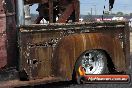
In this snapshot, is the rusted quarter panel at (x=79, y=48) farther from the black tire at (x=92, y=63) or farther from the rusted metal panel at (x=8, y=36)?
the rusted metal panel at (x=8, y=36)

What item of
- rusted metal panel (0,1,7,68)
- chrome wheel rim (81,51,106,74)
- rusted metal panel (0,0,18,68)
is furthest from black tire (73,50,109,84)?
rusted metal panel (0,1,7,68)

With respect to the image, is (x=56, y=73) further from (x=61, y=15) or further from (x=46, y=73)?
(x=61, y=15)

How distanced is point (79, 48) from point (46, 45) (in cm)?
75

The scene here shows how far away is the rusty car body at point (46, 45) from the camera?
7379 mm

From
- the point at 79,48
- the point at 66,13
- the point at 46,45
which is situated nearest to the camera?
the point at 46,45

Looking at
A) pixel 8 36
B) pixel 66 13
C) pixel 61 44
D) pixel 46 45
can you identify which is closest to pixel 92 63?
pixel 61 44

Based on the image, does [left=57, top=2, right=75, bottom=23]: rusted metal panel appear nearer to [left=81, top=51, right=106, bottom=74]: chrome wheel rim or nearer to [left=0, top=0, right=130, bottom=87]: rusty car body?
[left=0, top=0, right=130, bottom=87]: rusty car body

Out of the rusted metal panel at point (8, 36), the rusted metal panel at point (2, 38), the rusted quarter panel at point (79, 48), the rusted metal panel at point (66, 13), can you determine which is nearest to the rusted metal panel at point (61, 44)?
the rusted quarter panel at point (79, 48)

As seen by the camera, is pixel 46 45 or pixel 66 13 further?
pixel 66 13

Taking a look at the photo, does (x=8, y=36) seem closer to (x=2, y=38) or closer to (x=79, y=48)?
(x=2, y=38)

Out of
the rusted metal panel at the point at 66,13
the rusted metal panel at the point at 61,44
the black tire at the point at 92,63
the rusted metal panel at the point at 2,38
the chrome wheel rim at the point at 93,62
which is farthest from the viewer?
the rusted metal panel at the point at 66,13

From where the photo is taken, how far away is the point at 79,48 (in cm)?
805

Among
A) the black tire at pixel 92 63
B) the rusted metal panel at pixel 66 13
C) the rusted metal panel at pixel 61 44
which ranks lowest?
the black tire at pixel 92 63

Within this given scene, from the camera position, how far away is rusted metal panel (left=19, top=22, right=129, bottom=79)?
7.45 m
